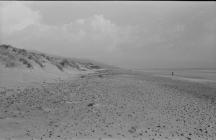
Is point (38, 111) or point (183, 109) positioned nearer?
point (38, 111)

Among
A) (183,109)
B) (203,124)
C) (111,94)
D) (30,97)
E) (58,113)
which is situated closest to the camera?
(203,124)

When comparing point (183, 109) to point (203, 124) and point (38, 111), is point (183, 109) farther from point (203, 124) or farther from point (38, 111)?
point (38, 111)

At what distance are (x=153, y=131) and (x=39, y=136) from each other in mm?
5733

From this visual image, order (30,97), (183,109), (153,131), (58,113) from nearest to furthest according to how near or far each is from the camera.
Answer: (153,131), (58,113), (183,109), (30,97)

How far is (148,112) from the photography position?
51.7 feet

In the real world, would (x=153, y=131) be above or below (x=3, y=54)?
below

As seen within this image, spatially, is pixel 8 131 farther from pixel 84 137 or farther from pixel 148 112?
pixel 148 112

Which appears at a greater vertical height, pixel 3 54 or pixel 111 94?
pixel 3 54

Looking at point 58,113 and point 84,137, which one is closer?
point 84,137

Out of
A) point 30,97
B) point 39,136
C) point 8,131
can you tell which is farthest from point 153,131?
point 30,97

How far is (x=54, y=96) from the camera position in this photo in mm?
19672

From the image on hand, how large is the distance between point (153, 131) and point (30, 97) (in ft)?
35.4

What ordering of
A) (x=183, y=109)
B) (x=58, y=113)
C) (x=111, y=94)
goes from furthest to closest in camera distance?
1. (x=111, y=94)
2. (x=183, y=109)
3. (x=58, y=113)

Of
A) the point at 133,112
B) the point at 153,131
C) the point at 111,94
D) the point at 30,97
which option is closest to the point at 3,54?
the point at 30,97
